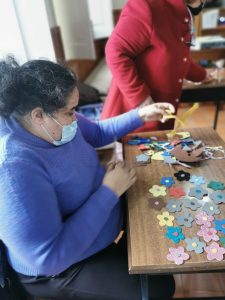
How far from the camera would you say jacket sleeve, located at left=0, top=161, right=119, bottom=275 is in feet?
2.05

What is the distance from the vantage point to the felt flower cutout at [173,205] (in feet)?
2.57

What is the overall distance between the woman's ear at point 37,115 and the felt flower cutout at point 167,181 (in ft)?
1.46

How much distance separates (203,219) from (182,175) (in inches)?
8.2

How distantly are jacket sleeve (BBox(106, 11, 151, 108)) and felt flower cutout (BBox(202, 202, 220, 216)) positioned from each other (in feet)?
2.09

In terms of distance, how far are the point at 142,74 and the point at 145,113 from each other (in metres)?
0.25

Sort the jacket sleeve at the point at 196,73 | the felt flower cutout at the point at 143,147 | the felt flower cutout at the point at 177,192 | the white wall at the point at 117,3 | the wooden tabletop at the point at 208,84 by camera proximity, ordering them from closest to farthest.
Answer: the felt flower cutout at the point at 177,192 < the felt flower cutout at the point at 143,147 < the jacket sleeve at the point at 196,73 < the wooden tabletop at the point at 208,84 < the white wall at the point at 117,3

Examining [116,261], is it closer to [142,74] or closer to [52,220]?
[52,220]

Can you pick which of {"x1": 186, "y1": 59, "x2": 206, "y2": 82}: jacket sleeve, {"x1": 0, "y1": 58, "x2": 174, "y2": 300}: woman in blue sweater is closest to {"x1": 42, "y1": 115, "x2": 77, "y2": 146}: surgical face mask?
{"x1": 0, "y1": 58, "x2": 174, "y2": 300}: woman in blue sweater

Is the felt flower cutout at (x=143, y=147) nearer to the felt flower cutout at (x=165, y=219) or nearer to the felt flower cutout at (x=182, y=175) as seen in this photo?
the felt flower cutout at (x=182, y=175)

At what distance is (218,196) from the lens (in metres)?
0.81

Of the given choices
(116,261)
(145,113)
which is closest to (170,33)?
(145,113)

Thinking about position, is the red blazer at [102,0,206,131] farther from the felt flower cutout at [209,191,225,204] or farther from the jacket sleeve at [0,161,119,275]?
the jacket sleeve at [0,161,119,275]

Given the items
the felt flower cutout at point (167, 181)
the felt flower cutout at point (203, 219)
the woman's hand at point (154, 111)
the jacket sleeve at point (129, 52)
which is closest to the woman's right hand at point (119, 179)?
the felt flower cutout at point (167, 181)

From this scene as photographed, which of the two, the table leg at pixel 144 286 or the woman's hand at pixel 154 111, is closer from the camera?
the table leg at pixel 144 286
